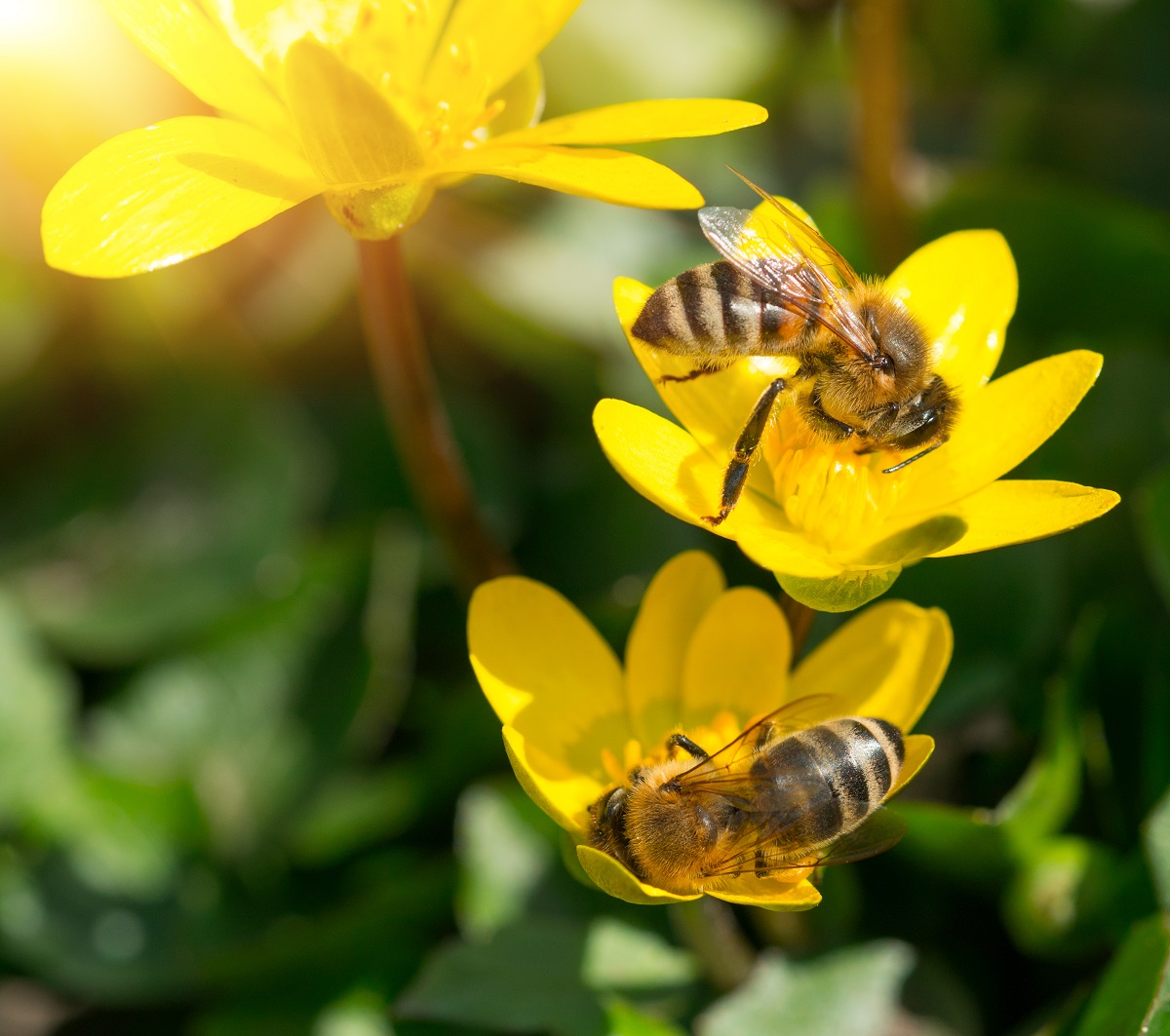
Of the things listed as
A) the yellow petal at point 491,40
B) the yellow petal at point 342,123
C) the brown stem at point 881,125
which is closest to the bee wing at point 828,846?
the yellow petal at point 342,123

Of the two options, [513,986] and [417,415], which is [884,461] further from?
[513,986]

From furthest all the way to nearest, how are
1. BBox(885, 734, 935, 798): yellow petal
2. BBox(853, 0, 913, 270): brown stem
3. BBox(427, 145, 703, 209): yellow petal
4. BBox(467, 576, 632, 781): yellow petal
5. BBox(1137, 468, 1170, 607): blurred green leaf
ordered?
BBox(853, 0, 913, 270): brown stem < BBox(1137, 468, 1170, 607): blurred green leaf < BBox(467, 576, 632, 781): yellow petal < BBox(885, 734, 935, 798): yellow petal < BBox(427, 145, 703, 209): yellow petal

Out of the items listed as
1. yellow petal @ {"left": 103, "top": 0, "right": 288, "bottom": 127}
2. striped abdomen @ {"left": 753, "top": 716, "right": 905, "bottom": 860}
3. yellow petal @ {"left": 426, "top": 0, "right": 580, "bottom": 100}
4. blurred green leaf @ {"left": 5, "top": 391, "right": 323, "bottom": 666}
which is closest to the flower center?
striped abdomen @ {"left": 753, "top": 716, "right": 905, "bottom": 860}

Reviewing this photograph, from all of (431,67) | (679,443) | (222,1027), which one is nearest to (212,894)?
(222,1027)

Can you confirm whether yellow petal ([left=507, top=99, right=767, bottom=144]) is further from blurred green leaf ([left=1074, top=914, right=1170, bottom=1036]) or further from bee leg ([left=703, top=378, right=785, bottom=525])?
blurred green leaf ([left=1074, top=914, right=1170, bottom=1036])

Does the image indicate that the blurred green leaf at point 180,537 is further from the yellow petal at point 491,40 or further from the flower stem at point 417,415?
the yellow petal at point 491,40

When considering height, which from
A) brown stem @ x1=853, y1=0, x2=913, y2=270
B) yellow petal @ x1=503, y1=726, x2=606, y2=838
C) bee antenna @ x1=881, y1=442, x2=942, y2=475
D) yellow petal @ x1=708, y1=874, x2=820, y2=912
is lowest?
yellow petal @ x1=708, y1=874, x2=820, y2=912
